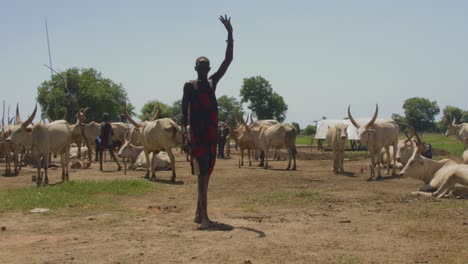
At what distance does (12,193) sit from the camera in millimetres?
11930

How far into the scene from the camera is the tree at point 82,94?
59812 mm

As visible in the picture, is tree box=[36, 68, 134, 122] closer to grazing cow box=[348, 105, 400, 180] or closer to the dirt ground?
grazing cow box=[348, 105, 400, 180]

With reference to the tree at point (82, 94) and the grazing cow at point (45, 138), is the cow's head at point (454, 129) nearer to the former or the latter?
the grazing cow at point (45, 138)

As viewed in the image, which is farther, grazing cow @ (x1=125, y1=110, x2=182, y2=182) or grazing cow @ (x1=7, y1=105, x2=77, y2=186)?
grazing cow @ (x1=125, y1=110, x2=182, y2=182)

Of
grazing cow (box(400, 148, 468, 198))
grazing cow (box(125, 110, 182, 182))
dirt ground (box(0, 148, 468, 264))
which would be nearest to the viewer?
dirt ground (box(0, 148, 468, 264))

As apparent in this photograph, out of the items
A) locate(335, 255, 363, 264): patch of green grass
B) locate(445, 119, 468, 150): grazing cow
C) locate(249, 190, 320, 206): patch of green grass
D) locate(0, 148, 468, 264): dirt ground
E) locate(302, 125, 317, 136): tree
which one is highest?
locate(302, 125, 317, 136): tree

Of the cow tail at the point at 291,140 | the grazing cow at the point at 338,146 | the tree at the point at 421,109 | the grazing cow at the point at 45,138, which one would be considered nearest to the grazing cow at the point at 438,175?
the grazing cow at the point at 338,146

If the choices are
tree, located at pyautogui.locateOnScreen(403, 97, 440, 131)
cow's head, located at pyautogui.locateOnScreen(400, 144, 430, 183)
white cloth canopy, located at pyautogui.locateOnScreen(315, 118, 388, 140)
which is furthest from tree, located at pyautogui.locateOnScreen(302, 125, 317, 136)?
cow's head, located at pyautogui.locateOnScreen(400, 144, 430, 183)

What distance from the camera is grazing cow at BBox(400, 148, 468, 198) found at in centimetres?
1143

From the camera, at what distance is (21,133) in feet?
46.0

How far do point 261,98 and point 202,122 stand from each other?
69117mm

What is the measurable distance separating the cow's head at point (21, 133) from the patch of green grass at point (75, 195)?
2.01m

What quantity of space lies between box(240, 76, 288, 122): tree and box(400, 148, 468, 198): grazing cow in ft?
207

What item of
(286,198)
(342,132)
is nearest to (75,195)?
(286,198)
